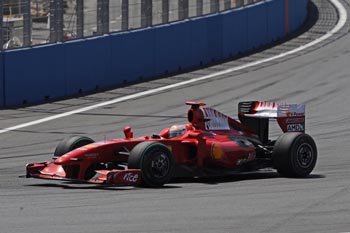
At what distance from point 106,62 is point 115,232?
15.0 meters

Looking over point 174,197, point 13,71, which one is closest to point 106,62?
point 13,71

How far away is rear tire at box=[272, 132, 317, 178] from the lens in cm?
1200

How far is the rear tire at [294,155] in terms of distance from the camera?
1200 cm

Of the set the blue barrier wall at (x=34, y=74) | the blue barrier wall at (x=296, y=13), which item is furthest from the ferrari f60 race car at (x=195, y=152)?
the blue barrier wall at (x=296, y=13)

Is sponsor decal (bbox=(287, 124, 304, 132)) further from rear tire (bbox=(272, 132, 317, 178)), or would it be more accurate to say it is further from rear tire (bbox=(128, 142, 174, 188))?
rear tire (bbox=(128, 142, 174, 188))

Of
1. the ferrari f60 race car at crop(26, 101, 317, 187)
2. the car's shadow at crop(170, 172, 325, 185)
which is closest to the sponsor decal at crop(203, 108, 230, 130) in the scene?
the ferrari f60 race car at crop(26, 101, 317, 187)

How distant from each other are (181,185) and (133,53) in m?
12.8

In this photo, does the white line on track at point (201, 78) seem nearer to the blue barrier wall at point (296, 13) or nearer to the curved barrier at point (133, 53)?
the curved barrier at point (133, 53)

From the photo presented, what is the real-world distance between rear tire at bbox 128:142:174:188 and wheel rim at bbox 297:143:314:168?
1735 millimetres

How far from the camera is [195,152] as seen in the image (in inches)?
468

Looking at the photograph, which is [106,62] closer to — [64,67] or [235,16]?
[64,67]

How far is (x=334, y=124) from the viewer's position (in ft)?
59.4

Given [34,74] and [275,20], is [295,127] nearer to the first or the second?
[34,74]

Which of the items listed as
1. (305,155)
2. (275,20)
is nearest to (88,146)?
(305,155)
